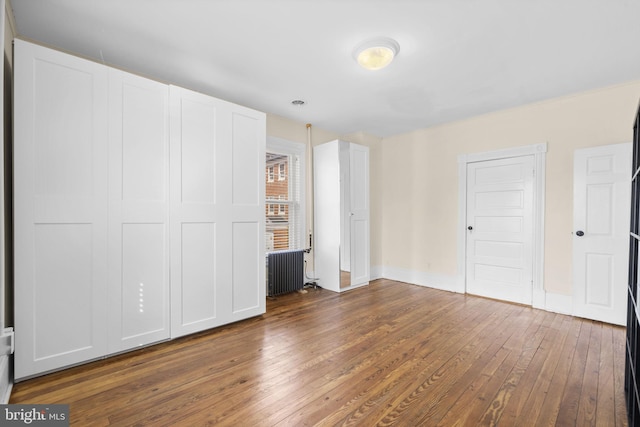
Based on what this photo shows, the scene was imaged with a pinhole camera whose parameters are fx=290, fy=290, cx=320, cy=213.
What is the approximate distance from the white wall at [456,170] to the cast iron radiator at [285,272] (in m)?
1.64

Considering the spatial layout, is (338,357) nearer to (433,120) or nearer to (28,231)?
(28,231)

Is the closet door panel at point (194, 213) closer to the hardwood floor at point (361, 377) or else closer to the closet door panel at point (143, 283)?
the closet door panel at point (143, 283)

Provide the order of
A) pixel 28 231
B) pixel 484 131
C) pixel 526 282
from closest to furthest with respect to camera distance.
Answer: pixel 28 231 < pixel 526 282 < pixel 484 131

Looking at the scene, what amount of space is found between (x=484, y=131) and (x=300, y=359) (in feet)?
13.1

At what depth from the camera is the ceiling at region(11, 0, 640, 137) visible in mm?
2111

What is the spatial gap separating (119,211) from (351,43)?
243cm

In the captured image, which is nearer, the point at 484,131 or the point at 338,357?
the point at 338,357

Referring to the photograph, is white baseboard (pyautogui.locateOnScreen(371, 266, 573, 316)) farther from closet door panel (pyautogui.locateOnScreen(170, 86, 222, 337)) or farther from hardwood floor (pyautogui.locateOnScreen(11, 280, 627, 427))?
closet door panel (pyautogui.locateOnScreen(170, 86, 222, 337))

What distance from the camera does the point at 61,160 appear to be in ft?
A: 7.09

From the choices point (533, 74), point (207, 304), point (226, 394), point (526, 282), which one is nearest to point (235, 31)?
point (207, 304)

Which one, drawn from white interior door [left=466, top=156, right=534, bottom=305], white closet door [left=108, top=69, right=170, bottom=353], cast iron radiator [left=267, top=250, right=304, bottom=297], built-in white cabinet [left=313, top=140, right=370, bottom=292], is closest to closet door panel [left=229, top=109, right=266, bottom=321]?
white closet door [left=108, top=69, right=170, bottom=353]

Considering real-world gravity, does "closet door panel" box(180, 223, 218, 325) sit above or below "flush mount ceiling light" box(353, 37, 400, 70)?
below

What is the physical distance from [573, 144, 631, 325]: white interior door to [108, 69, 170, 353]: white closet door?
4.51 meters

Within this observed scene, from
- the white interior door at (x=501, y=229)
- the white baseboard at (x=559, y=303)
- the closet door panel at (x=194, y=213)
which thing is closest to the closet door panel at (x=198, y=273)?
the closet door panel at (x=194, y=213)
